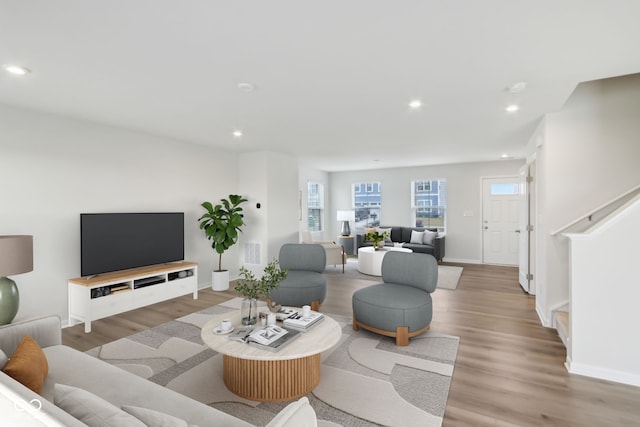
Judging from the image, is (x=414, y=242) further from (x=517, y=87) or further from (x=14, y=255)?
(x=14, y=255)

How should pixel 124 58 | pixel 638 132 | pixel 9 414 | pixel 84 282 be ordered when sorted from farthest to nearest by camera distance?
pixel 84 282 → pixel 638 132 → pixel 124 58 → pixel 9 414

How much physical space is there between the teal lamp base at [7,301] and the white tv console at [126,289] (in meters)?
1.14

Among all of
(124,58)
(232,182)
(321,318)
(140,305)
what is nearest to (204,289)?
(140,305)

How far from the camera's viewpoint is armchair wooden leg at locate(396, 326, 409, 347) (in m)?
3.13

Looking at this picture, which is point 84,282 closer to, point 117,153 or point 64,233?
point 64,233

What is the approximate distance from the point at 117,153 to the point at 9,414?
3.98 meters

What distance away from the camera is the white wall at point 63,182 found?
3398 millimetres

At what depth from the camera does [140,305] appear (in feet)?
13.8

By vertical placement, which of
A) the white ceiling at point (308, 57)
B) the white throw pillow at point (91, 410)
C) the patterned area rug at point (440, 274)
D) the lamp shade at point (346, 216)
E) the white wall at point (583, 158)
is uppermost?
the white ceiling at point (308, 57)

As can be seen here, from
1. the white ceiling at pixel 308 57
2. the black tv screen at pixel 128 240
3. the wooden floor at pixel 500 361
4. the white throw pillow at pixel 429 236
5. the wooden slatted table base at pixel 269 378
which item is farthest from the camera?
the white throw pillow at pixel 429 236

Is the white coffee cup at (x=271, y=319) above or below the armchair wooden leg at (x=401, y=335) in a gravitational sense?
above

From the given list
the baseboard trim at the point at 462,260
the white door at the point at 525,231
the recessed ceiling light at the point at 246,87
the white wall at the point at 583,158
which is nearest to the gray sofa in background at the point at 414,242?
the baseboard trim at the point at 462,260

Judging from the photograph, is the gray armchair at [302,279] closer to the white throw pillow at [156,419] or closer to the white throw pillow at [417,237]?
the white throw pillow at [156,419]

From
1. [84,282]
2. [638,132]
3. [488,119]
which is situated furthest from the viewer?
[488,119]
